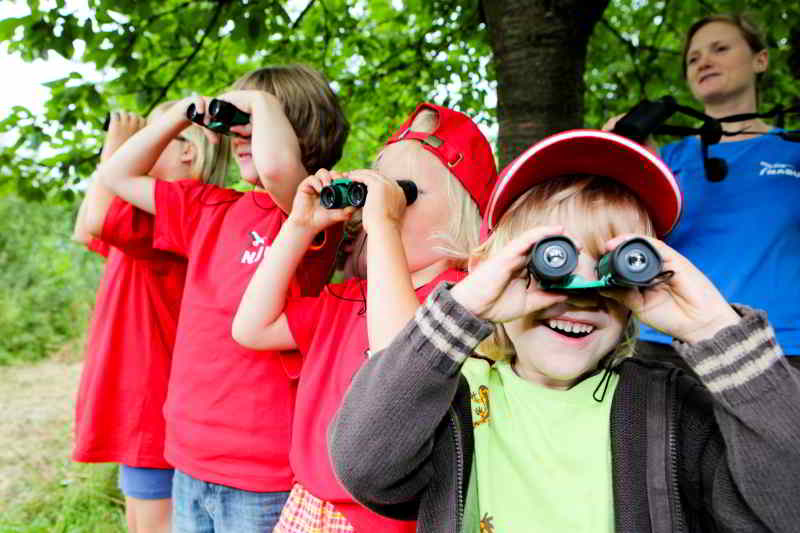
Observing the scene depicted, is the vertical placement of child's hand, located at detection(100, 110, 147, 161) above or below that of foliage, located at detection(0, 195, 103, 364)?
above

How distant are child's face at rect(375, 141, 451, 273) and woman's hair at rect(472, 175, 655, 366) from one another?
51 cm

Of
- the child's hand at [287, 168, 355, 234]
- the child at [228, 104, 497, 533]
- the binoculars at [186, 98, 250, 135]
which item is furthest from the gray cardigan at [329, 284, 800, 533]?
the binoculars at [186, 98, 250, 135]

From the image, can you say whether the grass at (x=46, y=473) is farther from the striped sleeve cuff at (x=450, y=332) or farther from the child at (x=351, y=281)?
the striped sleeve cuff at (x=450, y=332)

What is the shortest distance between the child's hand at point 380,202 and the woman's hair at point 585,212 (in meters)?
0.35

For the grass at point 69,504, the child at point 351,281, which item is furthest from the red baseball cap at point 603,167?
the grass at point 69,504

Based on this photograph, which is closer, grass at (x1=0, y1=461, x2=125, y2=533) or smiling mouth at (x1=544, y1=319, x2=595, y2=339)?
smiling mouth at (x1=544, y1=319, x2=595, y2=339)

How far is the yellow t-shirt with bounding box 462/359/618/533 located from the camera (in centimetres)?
122

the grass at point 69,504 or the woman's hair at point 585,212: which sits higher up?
the woman's hair at point 585,212

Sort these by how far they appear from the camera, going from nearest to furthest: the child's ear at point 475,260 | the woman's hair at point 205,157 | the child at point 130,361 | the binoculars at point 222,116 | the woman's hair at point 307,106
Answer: the child's ear at point 475,260 → the binoculars at point 222,116 → the woman's hair at point 307,106 → the child at point 130,361 → the woman's hair at point 205,157

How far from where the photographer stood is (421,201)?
194 cm

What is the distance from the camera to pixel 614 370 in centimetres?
132

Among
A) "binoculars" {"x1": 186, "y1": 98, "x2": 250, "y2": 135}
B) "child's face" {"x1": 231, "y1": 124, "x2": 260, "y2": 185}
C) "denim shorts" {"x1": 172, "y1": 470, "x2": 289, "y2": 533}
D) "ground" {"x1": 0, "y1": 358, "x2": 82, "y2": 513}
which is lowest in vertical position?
"ground" {"x1": 0, "y1": 358, "x2": 82, "y2": 513}

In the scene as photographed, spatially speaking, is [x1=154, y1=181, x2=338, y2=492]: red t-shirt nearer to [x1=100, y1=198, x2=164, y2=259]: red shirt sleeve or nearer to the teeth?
[x1=100, y1=198, x2=164, y2=259]: red shirt sleeve

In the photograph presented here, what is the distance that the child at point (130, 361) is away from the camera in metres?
2.59
